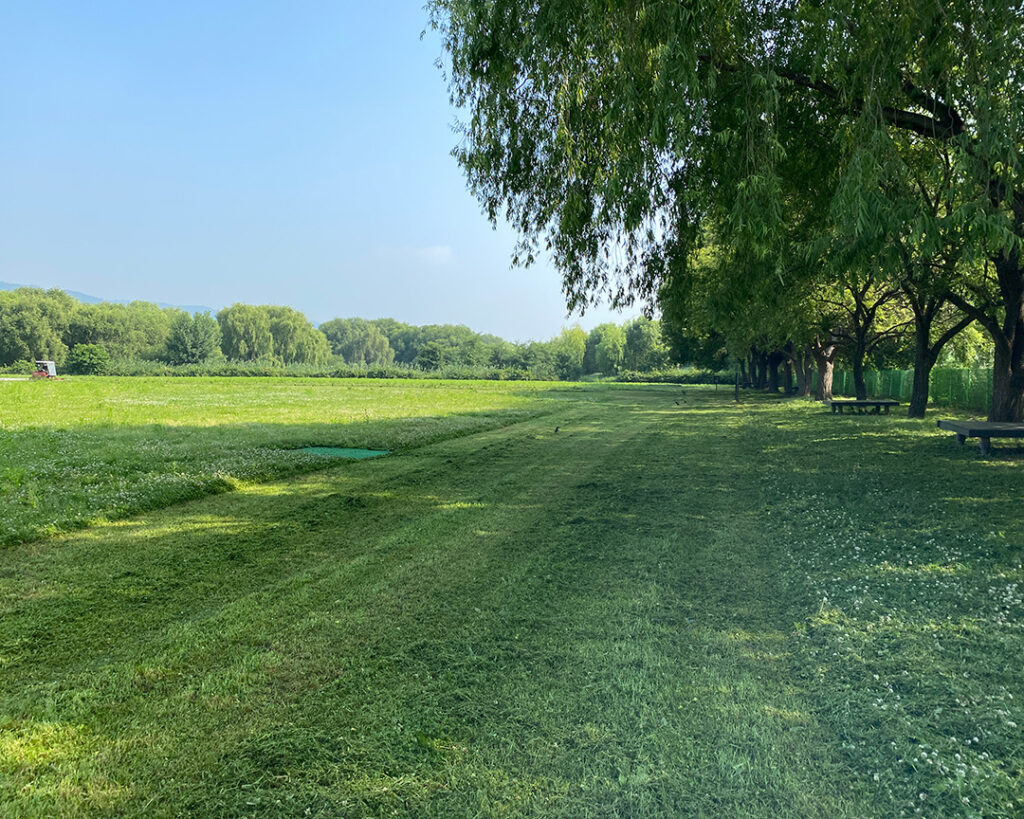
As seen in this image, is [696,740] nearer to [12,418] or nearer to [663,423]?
[663,423]

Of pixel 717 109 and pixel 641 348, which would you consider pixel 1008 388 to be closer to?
pixel 717 109

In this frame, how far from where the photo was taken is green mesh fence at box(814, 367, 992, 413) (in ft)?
80.4

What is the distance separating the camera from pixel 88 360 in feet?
273

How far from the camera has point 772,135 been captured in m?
6.61

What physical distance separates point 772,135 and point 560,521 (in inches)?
200

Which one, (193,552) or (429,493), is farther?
(429,493)

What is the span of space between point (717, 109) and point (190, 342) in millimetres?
106622

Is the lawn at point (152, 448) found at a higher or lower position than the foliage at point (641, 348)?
lower

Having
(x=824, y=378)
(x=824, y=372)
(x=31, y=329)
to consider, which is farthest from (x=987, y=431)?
(x=31, y=329)

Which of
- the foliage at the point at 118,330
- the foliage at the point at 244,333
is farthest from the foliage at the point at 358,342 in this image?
the foliage at the point at 118,330

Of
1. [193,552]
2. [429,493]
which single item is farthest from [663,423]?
[193,552]

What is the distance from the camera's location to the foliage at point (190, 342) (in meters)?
98.4

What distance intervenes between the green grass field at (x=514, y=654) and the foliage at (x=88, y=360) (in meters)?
89.5

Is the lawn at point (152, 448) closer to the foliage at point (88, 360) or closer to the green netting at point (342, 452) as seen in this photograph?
the green netting at point (342, 452)
